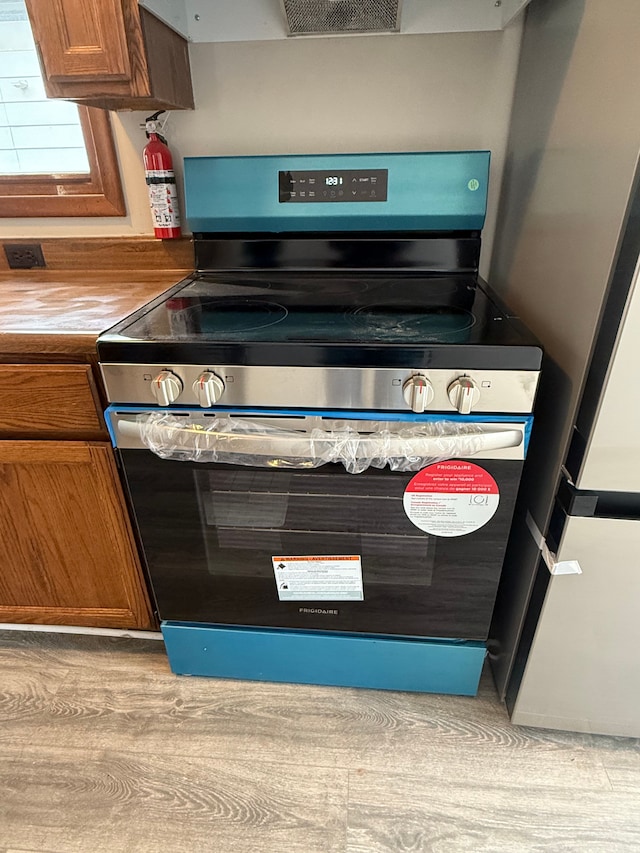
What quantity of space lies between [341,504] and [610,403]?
19.8 inches

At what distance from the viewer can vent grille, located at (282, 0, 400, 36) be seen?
3.75 feet

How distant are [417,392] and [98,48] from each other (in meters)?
0.94

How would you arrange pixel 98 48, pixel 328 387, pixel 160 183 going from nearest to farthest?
pixel 328 387 → pixel 98 48 → pixel 160 183

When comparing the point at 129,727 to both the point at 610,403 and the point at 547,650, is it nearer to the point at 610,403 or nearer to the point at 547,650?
the point at 547,650

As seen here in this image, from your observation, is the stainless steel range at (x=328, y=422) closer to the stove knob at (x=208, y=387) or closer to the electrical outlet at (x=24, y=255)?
the stove knob at (x=208, y=387)

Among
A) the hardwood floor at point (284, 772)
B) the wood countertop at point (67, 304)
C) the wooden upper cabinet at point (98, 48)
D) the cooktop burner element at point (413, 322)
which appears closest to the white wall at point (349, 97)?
the wooden upper cabinet at point (98, 48)

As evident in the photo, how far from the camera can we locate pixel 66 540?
123cm

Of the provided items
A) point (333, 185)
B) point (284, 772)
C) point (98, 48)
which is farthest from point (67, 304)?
point (284, 772)

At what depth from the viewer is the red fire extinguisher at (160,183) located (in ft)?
4.41

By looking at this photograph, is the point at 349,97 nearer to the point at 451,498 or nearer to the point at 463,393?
the point at 463,393

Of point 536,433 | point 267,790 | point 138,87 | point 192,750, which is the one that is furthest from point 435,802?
point 138,87

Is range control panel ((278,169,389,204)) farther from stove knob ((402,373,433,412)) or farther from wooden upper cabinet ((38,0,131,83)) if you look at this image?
stove knob ((402,373,433,412))

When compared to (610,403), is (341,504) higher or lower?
lower

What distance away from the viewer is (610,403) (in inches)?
32.3
